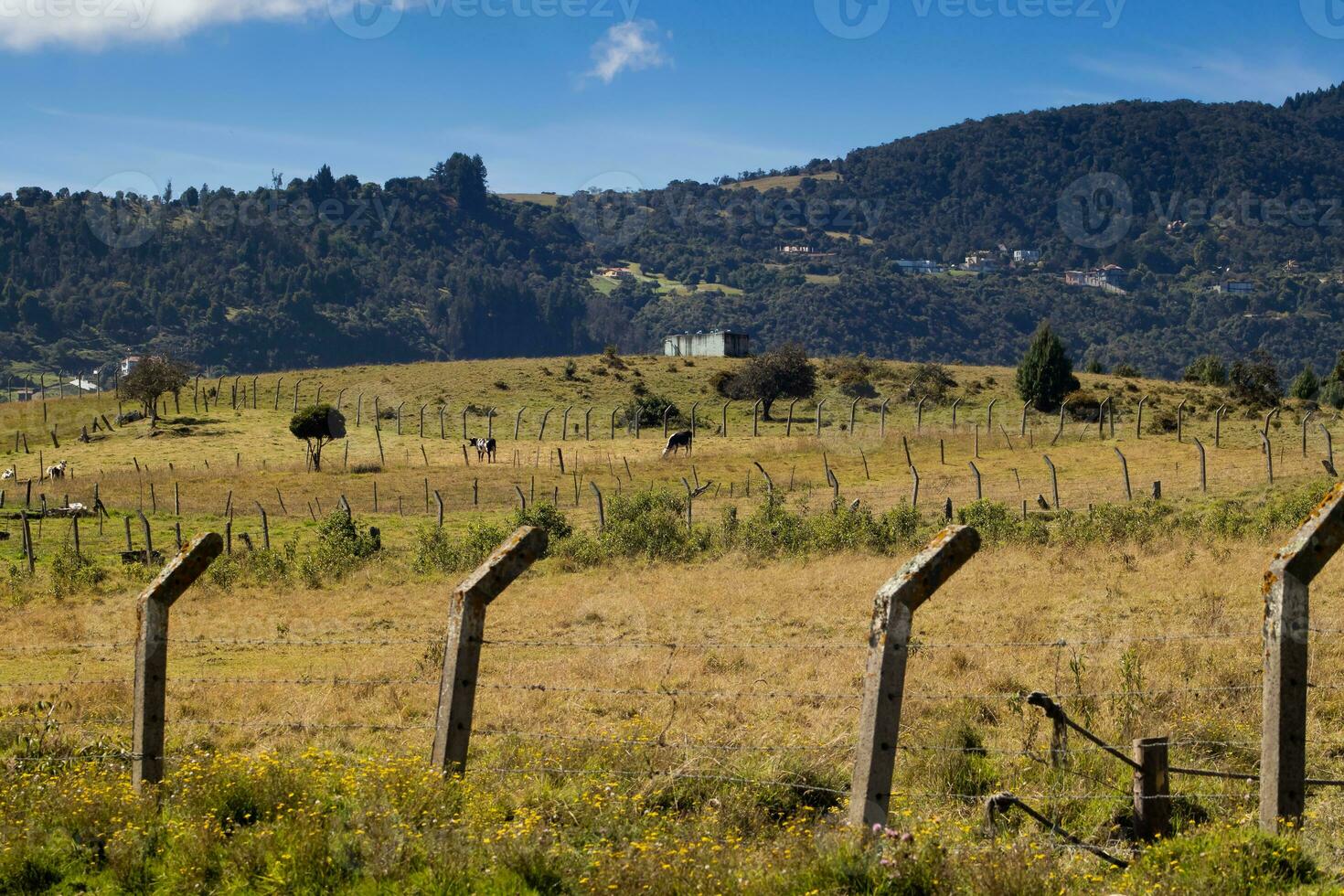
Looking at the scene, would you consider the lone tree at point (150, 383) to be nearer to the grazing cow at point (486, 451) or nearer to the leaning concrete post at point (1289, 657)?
the grazing cow at point (486, 451)

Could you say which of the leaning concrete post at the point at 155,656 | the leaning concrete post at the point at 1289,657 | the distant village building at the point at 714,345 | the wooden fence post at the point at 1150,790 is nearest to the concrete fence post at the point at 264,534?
the leaning concrete post at the point at 155,656

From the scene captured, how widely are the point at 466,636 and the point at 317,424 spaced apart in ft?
174

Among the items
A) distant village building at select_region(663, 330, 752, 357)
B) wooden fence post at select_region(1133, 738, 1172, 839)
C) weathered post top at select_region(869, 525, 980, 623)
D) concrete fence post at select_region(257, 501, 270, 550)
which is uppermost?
distant village building at select_region(663, 330, 752, 357)

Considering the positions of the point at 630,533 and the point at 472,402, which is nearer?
the point at 630,533

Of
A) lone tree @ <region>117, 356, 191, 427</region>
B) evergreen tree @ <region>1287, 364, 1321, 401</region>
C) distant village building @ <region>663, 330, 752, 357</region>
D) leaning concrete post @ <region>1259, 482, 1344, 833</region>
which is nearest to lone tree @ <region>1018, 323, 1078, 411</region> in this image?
evergreen tree @ <region>1287, 364, 1321, 401</region>

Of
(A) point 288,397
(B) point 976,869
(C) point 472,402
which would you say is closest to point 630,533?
(B) point 976,869

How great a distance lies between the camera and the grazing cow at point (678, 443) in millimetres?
57156

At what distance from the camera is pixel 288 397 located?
81.6 metres

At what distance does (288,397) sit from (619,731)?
76593 mm

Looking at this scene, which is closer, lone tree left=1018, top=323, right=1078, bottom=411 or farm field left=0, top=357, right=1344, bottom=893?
farm field left=0, top=357, right=1344, bottom=893

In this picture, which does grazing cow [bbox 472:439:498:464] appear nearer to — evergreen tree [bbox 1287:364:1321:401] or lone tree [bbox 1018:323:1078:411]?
lone tree [bbox 1018:323:1078:411]

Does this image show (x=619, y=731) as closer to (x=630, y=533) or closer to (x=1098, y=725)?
A: (x=1098, y=725)

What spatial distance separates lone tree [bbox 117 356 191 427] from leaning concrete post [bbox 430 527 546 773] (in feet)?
218

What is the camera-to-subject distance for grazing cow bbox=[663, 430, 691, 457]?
2250 inches
